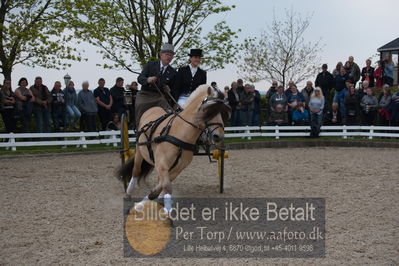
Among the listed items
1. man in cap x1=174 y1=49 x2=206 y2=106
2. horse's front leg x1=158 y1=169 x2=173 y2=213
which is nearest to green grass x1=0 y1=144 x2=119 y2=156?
man in cap x1=174 y1=49 x2=206 y2=106

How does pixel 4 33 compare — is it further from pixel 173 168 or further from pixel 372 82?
pixel 173 168

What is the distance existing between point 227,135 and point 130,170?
442 inches

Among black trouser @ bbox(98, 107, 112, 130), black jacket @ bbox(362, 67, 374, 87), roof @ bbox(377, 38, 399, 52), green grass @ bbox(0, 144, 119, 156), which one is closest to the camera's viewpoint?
green grass @ bbox(0, 144, 119, 156)

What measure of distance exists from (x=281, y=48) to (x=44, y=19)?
1895 cm

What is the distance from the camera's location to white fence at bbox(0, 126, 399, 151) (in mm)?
16750

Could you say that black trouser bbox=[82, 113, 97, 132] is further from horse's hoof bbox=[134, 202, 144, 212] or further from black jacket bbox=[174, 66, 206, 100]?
horse's hoof bbox=[134, 202, 144, 212]

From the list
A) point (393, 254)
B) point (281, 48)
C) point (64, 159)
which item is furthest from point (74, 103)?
point (281, 48)

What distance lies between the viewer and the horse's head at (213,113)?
22.5 ft

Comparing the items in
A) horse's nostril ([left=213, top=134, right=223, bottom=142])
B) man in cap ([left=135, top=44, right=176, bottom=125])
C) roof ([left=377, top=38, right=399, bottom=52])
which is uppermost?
roof ([left=377, top=38, right=399, bottom=52])

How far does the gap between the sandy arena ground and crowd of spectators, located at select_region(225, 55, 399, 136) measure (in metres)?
3.45

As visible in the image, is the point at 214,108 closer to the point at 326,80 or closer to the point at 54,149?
the point at 54,149

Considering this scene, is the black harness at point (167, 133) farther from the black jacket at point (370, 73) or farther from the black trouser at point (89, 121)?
the black jacket at point (370, 73)

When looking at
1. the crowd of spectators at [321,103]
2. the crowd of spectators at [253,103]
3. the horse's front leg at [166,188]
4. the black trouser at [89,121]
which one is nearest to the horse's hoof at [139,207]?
the horse's front leg at [166,188]

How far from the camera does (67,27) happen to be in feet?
83.6
